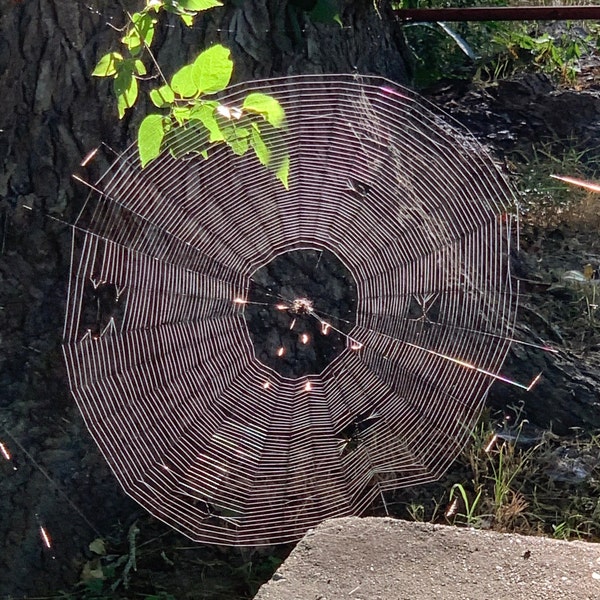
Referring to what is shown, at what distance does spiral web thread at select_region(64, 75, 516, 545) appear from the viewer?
7.21 ft

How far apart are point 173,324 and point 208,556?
62cm

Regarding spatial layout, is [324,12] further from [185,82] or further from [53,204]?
[185,82]

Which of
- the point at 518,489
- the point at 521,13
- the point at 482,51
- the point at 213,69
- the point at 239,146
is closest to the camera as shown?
the point at 213,69

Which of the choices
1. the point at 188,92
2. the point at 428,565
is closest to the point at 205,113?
the point at 188,92

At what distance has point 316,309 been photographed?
2342 mm

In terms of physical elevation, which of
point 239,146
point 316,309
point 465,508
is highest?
point 239,146

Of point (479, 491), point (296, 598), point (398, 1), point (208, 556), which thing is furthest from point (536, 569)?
point (398, 1)

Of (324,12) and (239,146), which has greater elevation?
(324,12)

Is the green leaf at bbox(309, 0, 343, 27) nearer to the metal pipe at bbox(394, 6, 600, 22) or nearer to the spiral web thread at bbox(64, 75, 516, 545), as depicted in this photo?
the spiral web thread at bbox(64, 75, 516, 545)

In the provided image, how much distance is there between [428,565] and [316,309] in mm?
736

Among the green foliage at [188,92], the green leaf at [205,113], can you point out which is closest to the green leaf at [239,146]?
the green foliage at [188,92]

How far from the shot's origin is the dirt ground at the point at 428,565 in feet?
6.18

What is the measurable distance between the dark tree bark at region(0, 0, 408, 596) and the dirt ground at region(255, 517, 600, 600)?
53 centimetres

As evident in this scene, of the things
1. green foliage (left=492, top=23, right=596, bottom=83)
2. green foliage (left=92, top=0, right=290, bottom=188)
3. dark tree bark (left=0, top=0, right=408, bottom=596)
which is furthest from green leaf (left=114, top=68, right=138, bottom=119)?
green foliage (left=492, top=23, right=596, bottom=83)
